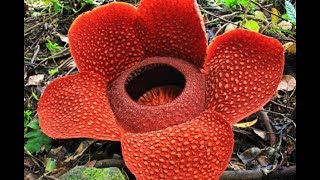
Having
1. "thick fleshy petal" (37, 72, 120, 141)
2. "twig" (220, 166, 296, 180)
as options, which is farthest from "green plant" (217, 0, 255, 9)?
"twig" (220, 166, 296, 180)

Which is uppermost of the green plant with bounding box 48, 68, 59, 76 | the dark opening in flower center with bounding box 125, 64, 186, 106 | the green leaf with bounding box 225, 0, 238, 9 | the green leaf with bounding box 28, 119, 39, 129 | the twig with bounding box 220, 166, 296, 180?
the green leaf with bounding box 225, 0, 238, 9

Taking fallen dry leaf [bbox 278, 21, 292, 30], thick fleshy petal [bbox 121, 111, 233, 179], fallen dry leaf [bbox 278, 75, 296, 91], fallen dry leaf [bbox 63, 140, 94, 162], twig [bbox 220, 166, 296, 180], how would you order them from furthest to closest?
1. fallen dry leaf [bbox 278, 21, 292, 30]
2. fallen dry leaf [bbox 278, 75, 296, 91]
3. fallen dry leaf [bbox 63, 140, 94, 162]
4. twig [bbox 220, 166, 296, 180]
5. thick fleshy petal [bbox 121, 111, 233, 179]

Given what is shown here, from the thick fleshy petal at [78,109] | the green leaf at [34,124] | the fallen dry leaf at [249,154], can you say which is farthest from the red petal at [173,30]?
the green leaf at [34,124]

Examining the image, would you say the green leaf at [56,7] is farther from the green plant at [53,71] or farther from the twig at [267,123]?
the twig at [267,123]

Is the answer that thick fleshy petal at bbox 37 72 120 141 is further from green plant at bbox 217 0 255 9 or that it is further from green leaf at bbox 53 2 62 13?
green plant at bbox 217 0 255 9

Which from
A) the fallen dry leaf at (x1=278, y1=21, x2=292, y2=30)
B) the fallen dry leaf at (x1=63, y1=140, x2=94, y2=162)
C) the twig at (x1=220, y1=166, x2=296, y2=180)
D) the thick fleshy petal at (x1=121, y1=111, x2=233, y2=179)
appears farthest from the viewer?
the fallen dry leaf at (x1=278, y1=21, x2=292, y2=30)

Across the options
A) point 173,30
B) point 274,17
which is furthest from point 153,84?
point 274,17

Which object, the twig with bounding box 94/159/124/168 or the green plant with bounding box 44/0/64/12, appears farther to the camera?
the green plant with bounding box 44/0/64/12
